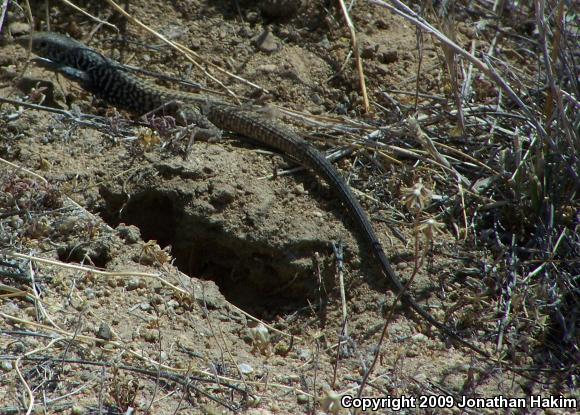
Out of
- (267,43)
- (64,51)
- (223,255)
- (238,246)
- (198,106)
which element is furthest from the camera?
(64,51)

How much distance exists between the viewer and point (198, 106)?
550 cm

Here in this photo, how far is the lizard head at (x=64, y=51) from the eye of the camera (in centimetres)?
605

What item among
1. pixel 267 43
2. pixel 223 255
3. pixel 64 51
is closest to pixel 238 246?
pixel 223 255

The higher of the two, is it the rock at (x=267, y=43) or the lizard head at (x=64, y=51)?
the rock at (x=267, y=43)

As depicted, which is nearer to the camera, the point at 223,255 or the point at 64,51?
the point at 223,255

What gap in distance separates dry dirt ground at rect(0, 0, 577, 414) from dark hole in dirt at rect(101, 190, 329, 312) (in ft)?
0.04

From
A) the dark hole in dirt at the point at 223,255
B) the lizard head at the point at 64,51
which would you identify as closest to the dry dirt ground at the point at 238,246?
the dark hole in dirt at the point at 223,255

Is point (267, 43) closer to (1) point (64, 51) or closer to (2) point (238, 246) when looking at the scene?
(1) point (64, 51)

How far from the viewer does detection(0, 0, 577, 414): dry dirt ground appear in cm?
356

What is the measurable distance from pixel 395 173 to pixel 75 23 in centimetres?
311

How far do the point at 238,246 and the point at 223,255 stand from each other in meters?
0.17

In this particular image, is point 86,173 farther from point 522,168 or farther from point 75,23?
point 522,168

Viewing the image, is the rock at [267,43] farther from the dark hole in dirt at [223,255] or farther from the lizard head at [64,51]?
the dark hole in dirt at [223,255]

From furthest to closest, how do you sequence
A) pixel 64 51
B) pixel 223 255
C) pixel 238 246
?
pixel 64 51, pixel 223 255, pixel 238 246
